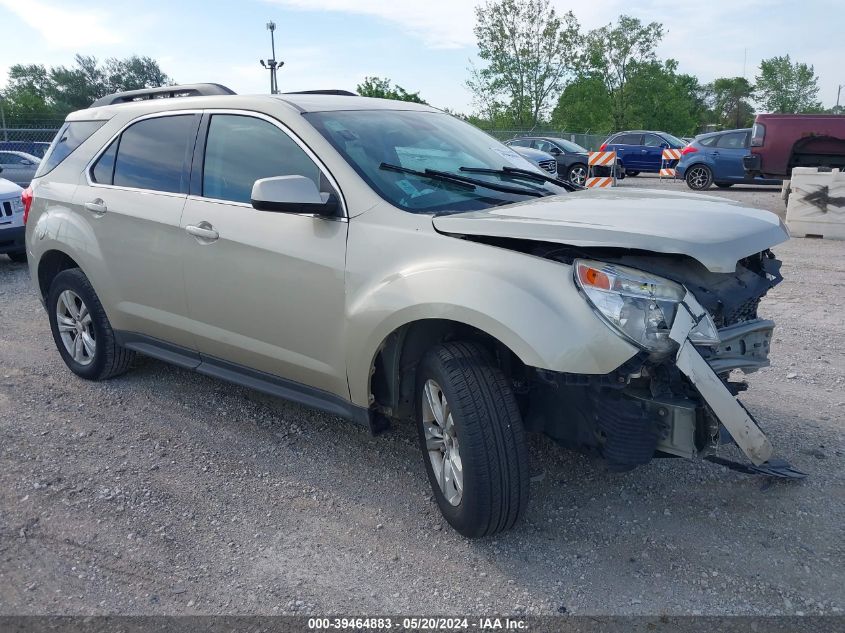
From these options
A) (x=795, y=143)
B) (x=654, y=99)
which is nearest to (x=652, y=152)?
(x=795, y=143)

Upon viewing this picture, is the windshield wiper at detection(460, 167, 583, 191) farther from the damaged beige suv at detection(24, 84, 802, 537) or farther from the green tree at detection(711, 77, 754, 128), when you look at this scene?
the green tree at detection(711, 77, 754, 128)

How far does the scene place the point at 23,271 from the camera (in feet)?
32.0

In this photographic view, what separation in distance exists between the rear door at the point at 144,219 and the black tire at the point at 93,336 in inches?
7.7

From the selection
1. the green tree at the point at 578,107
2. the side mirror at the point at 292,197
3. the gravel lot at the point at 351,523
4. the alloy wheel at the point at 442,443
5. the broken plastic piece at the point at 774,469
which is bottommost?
the gravel lot at the point at 351,523

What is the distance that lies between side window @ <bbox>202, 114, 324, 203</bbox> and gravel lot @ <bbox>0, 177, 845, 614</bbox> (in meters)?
1.40

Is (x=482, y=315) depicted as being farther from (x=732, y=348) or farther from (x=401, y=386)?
(x=732, y=348)

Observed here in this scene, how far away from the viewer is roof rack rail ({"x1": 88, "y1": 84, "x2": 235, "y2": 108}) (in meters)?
4.61

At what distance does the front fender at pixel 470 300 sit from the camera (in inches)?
104

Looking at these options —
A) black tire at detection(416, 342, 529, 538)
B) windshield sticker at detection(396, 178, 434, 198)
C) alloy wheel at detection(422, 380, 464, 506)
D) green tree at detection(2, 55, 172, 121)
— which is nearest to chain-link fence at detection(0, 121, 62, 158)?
windshield sticker at detection(396, 178, 434, 198)

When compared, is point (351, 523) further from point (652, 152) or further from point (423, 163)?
point (652, 152)

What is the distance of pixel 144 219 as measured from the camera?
4.27 metres

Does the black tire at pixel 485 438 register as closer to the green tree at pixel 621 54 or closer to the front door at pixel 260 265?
the front door at pixel 260 265

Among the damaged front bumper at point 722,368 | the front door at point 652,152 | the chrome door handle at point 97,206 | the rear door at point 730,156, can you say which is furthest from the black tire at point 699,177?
the damaged front bumper at point 722,368

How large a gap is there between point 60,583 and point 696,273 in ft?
9.06
